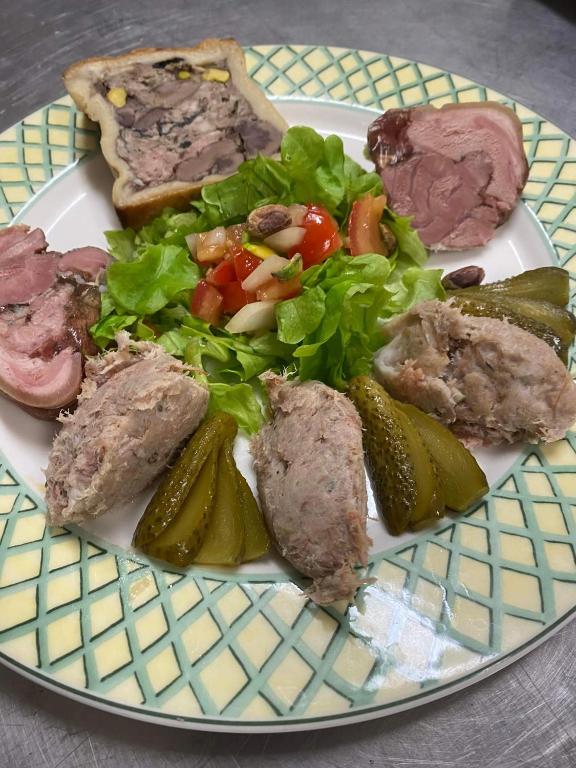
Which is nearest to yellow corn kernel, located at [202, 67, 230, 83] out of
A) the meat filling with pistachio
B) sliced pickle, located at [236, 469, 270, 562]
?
the meat filling with pistachio

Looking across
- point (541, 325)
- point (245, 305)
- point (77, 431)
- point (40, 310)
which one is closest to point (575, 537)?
point (541, 325)

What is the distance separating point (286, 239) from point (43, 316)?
3.76 ft

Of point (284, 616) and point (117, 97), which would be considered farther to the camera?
point (117, 97)

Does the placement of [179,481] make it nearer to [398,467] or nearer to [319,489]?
[319,489]

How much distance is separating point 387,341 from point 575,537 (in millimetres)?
1131

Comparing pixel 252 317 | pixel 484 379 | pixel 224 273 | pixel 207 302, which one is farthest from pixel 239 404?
pixel 484 379

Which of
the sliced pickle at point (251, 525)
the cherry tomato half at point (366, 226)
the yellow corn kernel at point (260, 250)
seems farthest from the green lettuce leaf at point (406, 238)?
the sliced pickle at point (251, 525)

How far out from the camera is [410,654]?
2.09 metres

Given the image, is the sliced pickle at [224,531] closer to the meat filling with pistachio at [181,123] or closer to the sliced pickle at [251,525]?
the sliced pickle at [251,525]

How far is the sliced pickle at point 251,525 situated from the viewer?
232 centimetres

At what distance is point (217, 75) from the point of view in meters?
3.48

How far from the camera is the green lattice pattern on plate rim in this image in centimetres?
202

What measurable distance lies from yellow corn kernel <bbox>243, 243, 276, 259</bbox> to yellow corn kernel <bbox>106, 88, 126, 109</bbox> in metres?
1.21

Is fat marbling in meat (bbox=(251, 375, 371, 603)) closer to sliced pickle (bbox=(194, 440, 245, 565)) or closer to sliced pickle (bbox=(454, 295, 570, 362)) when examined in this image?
sliced pickle (bbox=(194, 440, 245, 565))
